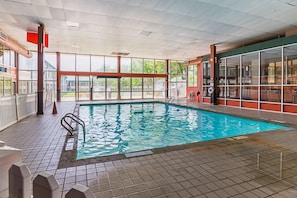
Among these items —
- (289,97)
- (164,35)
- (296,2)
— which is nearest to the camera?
(296,2)

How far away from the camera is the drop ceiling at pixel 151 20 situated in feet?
Answer: 18.9

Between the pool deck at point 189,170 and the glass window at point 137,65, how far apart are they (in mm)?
13399

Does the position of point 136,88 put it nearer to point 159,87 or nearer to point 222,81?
point 159,87

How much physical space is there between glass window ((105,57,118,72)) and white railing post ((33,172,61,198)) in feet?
50.7

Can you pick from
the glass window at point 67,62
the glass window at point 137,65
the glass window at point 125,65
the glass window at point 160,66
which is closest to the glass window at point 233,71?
the glass window at point 160,66

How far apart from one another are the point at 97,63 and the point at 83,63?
110 cm

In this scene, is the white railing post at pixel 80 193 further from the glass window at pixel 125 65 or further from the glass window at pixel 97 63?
the glass window at pixel 125 65

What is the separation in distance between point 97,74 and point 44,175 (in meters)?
14.7

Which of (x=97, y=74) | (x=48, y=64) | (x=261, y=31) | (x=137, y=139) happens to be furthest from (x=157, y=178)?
(x=48, y=64)

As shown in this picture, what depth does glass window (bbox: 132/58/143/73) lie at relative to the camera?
54.6 feet

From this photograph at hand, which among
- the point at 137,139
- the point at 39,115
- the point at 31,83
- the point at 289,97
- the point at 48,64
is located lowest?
the point at 137,139

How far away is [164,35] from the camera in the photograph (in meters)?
9.12

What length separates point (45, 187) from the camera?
2.61 ft

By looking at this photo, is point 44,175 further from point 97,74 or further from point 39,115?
point 97,74
